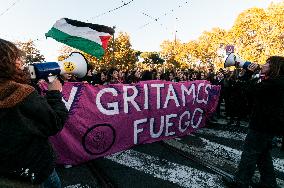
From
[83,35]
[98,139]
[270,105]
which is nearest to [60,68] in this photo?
[270,105]

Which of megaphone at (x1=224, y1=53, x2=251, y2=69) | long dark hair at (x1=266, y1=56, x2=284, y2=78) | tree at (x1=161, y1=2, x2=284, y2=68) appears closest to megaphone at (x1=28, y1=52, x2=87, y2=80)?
long dark hair at (x1=266, y1=56, x2=284, y2=78)

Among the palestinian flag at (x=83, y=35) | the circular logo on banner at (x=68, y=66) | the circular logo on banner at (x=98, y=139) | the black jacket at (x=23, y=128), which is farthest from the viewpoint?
the palestinian flag at (x=83, y=35)

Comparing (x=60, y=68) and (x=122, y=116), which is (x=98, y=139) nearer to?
(x=122, y=116)

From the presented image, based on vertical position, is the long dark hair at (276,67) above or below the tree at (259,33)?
below

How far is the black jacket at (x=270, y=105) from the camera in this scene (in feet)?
12.9

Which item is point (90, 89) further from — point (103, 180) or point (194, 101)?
point (194, 101)

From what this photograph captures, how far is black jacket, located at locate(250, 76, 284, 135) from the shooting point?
394cm

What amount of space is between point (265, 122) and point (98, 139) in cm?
274

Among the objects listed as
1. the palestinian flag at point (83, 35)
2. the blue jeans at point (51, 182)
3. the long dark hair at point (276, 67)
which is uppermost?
the palestinian flag at point (83, 35)

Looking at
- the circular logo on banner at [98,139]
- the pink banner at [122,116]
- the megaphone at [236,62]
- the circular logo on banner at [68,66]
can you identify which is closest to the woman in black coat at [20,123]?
the circular logo on banner at [68,66]

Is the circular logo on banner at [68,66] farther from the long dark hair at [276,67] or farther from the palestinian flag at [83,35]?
the palestinian flag at [83,35]

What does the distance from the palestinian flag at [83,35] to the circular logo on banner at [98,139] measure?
2504 millimetres

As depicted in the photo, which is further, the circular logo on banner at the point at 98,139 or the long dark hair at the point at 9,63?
the circular logo on banner at the point at 98,139

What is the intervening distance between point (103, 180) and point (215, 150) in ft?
8.56
